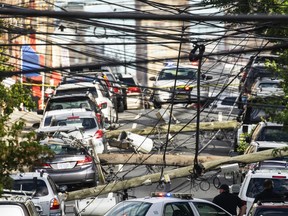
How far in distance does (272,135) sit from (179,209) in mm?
10009

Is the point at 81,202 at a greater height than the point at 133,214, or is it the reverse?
the point at 133,214

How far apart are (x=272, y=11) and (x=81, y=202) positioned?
6257 mm

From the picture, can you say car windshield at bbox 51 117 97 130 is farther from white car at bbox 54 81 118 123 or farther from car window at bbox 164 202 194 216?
car window at bbox 164 202 194 216

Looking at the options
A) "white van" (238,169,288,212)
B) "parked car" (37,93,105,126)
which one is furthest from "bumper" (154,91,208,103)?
"parked car" (37,93,105,126)

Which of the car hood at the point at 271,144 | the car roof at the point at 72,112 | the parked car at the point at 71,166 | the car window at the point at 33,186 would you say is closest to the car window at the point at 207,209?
the car window at the point at 33,186

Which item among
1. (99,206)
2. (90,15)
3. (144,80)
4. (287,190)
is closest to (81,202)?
(99,206)

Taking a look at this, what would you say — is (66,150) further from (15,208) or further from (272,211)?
(272,211)

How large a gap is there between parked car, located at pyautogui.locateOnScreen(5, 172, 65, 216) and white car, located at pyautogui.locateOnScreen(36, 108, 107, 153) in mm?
6579

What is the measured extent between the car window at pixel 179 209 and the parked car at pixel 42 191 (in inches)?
180

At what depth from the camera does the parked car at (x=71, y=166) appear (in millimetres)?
29016

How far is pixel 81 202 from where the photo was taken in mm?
24922

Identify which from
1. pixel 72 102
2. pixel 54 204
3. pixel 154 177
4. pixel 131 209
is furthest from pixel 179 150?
pixel 131 209

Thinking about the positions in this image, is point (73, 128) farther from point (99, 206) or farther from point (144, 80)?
point (144, 80)

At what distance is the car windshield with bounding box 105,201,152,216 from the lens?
734 inches
